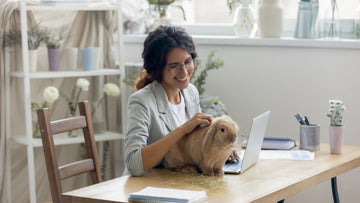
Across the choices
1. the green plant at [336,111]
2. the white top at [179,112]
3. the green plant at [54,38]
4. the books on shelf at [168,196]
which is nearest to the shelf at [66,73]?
the green plant at [54,38]

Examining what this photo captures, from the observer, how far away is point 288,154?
2336 mm

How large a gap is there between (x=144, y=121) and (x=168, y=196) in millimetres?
481

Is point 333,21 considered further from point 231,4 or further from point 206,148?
point 206,148

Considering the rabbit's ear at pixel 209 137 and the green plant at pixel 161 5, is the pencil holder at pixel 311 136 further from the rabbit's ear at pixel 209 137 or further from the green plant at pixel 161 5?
the green plant at pixel 161 5

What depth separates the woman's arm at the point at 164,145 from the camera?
198 cm

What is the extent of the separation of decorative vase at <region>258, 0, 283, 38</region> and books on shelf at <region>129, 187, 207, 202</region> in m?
1.60

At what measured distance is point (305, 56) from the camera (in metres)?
2.96

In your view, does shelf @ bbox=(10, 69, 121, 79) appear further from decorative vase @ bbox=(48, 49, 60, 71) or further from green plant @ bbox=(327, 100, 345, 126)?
green plant @ bbox=(327, 100, 345, 126)

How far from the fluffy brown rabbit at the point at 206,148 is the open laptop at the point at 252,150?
2.9 inches

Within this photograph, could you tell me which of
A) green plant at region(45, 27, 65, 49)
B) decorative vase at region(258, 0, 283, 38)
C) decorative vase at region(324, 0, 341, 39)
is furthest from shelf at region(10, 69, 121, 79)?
A: decorative vase at region(324, 0, 341, 39)

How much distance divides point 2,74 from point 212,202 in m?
1.84

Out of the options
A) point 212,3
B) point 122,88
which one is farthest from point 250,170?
point 212,3

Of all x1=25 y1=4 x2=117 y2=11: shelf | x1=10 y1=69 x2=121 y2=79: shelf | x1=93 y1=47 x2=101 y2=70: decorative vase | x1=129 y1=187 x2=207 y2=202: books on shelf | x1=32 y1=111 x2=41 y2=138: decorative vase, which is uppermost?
x1=25 y1=4 x2=117 y2=11: shelf

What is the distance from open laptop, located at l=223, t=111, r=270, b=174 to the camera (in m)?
2.00
